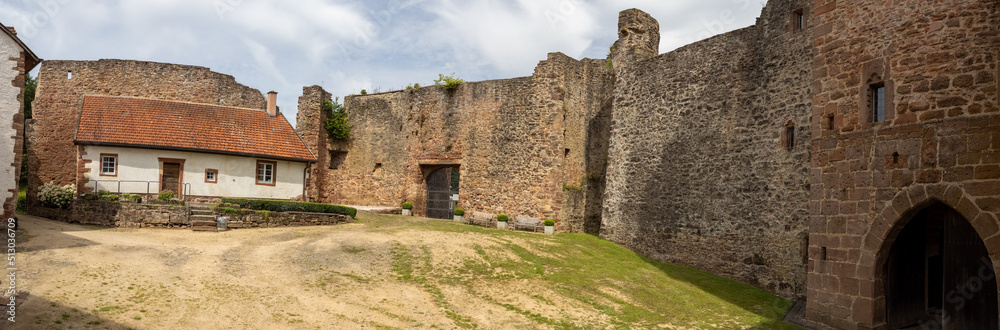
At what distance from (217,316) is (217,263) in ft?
11.2

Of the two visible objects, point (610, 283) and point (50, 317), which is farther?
point (610, 283)

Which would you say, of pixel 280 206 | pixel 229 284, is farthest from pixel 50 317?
pixel 280 206

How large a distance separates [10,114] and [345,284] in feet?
33.0

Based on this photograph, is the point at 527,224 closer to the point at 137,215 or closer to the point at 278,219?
the point at 278,219

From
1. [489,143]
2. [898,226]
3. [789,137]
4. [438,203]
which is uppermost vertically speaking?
[489,143]

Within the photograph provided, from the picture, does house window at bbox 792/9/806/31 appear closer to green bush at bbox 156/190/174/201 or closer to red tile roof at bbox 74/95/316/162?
red tile roof at bbox 74/95/316/162

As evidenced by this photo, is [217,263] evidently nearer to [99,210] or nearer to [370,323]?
[370,323]

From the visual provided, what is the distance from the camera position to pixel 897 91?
10312mm

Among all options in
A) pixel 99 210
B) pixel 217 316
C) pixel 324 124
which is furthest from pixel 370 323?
pixel 324 124

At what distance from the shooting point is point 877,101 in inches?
429

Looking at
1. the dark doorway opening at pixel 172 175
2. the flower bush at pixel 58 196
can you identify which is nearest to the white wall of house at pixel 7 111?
the flower bush at pixel 58 196

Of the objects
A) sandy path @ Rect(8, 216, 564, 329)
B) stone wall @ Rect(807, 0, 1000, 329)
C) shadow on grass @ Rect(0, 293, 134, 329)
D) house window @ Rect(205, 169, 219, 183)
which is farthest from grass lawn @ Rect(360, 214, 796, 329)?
house window @ Rect(205, 169, 219, 183)

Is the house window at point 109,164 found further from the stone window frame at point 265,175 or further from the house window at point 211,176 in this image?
the stone window frame at point 265,175

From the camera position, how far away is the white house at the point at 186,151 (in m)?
20.0
